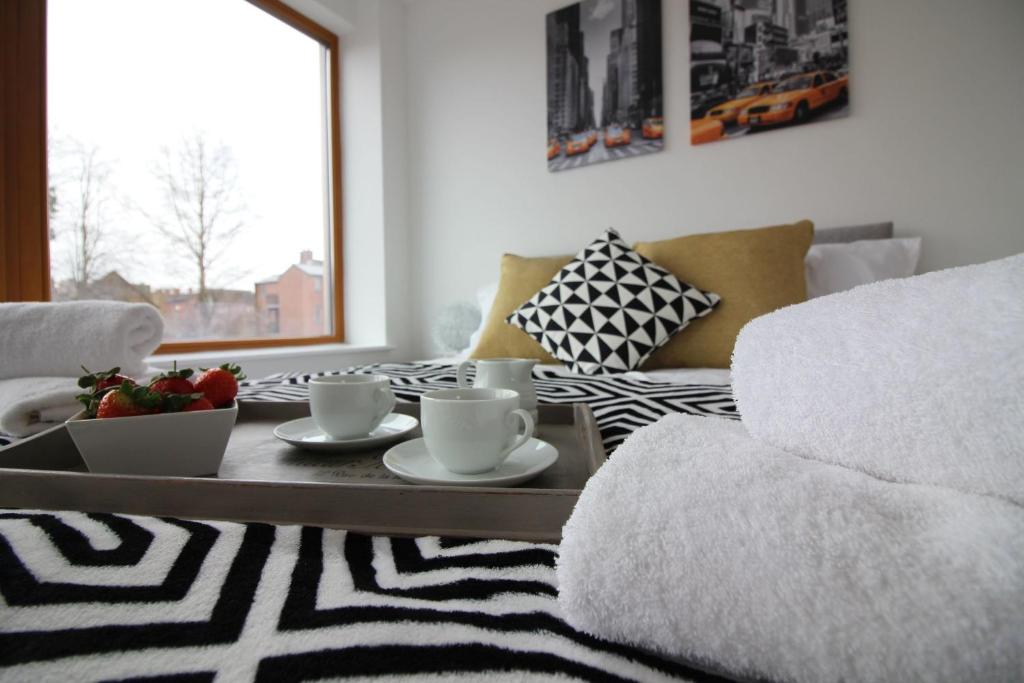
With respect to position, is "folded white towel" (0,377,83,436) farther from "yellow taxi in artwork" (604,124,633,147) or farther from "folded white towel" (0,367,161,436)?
"yellow taxi in artwork" (604,124,633,147)

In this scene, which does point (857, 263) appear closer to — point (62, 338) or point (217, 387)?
point (217, 387)

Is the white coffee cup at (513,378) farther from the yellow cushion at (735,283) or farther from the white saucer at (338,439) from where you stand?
the yellow cushion at (735,283)

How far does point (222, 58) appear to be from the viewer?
7.23ft

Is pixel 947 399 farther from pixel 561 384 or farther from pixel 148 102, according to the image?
pixel 148 102

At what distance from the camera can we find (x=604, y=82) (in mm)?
2178

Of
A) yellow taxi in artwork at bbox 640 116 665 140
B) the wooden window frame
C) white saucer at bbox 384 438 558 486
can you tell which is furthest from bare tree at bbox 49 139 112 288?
yellow taxi in artwork at bbox 640 116 665 140

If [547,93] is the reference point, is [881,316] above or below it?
below

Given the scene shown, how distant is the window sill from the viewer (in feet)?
6.22

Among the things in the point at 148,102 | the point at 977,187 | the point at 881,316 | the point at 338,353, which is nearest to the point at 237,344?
the point at 338,353

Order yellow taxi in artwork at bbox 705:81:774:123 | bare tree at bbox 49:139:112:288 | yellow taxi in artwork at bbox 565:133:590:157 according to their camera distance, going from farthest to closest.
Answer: yellow taxi in artwork at bbox 565:133:590:157, yellow taxi in artwork at bbox 705:81:774:123, bare tree at bbox 49:139:112:288

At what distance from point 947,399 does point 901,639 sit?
0.13 meters

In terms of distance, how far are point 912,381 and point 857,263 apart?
1.55 metres

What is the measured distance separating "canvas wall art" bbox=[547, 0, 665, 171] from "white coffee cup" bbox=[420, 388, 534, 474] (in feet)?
6.41

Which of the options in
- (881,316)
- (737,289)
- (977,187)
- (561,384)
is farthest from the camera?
(977,187)
